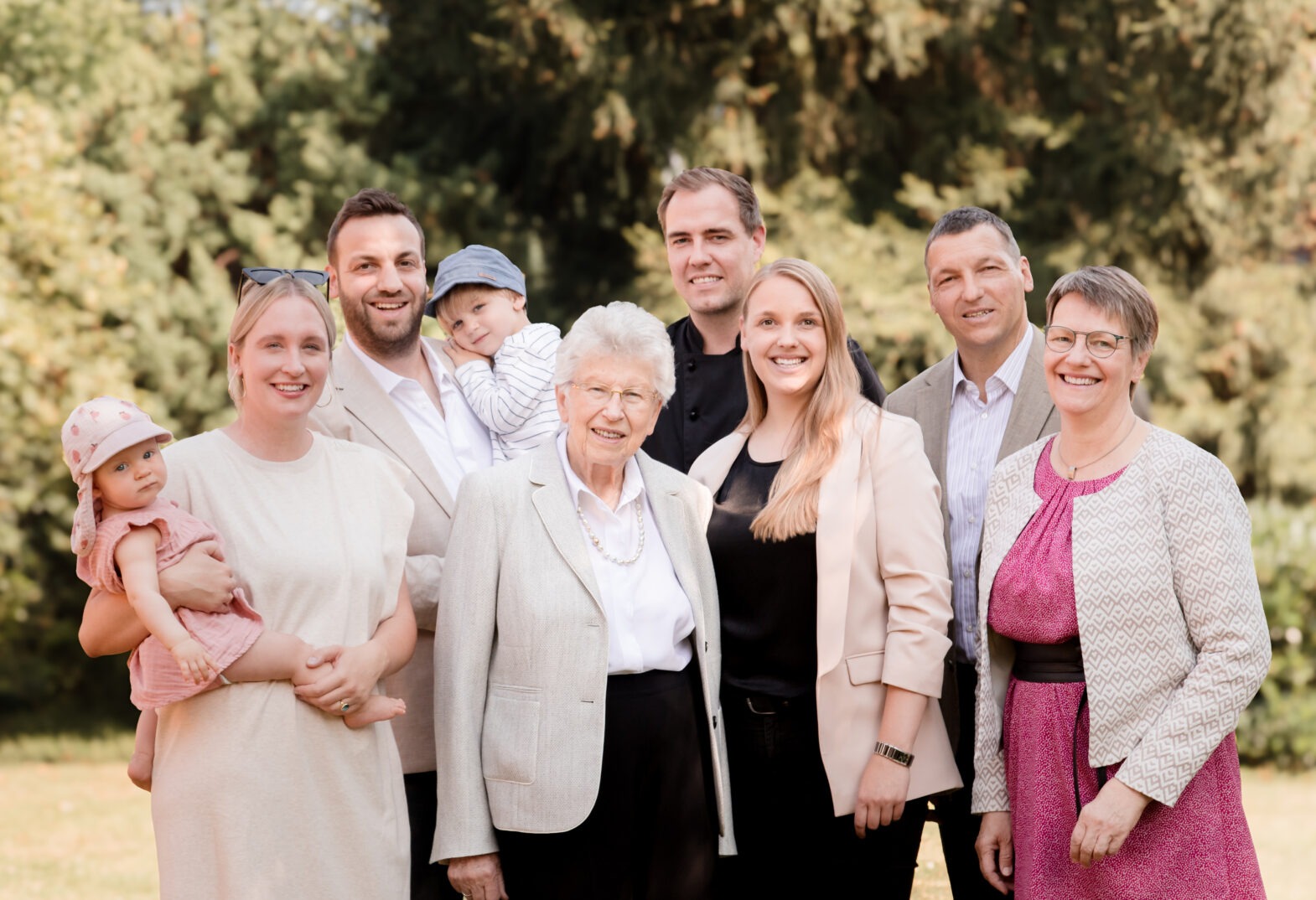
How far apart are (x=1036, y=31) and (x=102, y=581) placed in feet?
39.0

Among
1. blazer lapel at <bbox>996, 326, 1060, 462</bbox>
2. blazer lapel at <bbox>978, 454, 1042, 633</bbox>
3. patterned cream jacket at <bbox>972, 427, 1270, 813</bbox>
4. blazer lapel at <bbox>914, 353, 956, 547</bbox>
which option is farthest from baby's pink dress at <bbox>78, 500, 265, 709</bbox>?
blazer lapel at <bbox>996, 326, 1060, 462</bbox>

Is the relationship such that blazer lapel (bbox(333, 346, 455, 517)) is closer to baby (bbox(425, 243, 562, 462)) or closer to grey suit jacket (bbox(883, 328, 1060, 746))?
baby (bbox(425, 243, 562, 462))

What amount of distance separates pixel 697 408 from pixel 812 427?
81 centimetres

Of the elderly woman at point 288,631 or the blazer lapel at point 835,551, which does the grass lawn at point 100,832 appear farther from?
the blazer lapel at point 835,551

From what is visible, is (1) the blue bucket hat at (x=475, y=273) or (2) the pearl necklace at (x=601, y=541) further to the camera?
(1) the blue bucket hat at (x=475, y=273)

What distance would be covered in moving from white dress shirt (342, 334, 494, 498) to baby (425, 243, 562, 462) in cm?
5

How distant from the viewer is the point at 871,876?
11.8 ft

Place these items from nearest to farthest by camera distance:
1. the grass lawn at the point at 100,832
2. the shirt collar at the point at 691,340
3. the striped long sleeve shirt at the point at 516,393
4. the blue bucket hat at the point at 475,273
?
the striped long sleeve shirt at the point at 516,393 → the blue bucket hat at the point at 475,273 → the shirt collar at the point at 691,340 → the grass lawn at the point at 100,832

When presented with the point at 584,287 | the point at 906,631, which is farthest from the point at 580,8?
the point at 906,631

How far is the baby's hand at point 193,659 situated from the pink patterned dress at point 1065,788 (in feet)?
6.49

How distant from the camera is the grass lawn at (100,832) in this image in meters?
7.83

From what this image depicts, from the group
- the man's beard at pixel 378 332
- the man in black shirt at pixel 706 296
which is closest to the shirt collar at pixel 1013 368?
the man in black shirt at pixel 706 296

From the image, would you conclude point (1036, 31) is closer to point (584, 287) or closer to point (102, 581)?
point (584, 287)

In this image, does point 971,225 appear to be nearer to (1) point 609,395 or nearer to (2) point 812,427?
(2) point 812,427
